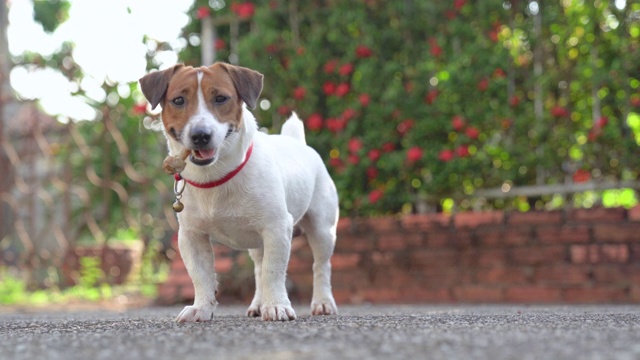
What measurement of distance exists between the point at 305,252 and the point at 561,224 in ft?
6.40

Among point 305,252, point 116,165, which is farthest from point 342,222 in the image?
point 116,165

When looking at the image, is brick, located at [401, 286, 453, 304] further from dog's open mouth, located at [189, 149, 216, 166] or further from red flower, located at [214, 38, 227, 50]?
dog's open mouth, located at [189, 149, 216, 166]

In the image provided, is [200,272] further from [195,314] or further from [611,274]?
[611,274]

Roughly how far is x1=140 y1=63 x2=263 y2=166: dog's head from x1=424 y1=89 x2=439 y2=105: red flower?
124 inches

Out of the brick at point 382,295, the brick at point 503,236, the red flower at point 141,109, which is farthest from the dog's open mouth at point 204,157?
the red flower at point 141,109

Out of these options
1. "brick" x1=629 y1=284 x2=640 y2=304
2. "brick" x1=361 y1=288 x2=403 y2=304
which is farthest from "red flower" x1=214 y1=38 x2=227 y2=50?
"brick" x1=629 y1=284 x2=640 y2=304

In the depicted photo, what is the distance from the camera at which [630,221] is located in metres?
6.00

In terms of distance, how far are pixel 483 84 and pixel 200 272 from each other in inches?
134

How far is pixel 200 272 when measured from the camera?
386 centimetres

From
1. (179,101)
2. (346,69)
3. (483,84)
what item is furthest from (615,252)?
(179,101)

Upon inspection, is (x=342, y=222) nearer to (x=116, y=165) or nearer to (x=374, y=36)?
(x=374, y=36)

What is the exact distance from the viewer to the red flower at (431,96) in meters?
6.84

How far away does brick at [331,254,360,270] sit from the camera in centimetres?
698

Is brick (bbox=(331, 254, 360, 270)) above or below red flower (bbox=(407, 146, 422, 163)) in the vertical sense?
below
